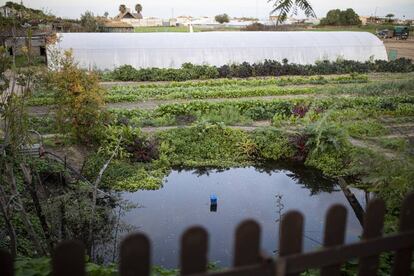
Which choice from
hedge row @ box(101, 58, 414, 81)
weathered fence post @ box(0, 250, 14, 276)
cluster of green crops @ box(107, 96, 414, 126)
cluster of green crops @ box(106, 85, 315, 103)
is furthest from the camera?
hedge row @ box(101, 58, 414, 81)

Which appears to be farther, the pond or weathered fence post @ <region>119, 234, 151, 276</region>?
the pond

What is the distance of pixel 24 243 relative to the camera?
20.6 feet

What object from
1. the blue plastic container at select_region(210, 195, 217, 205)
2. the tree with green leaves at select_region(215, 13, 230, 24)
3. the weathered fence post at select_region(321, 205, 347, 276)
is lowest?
the blue plastic container at select_region(210, 195, 217, 205)

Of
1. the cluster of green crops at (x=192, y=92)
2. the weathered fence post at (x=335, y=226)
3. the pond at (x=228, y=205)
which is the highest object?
the weathered fence post at (x=335, y=226)

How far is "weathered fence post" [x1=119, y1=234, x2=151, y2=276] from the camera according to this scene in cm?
183

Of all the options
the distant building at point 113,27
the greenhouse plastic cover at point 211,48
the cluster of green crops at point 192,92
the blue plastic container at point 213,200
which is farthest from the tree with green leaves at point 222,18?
the blue plastic container at point 213,200

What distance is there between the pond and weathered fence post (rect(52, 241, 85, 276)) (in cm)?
497

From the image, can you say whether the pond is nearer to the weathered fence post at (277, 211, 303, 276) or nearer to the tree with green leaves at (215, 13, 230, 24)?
the weathered fence post at (277, 211, 303, 276)

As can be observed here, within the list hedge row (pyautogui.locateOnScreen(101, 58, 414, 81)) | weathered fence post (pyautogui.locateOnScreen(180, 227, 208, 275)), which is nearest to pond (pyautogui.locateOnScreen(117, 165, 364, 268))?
weathered fence post (pyautogui.locateOnScreen(180, 227, 208, 275))

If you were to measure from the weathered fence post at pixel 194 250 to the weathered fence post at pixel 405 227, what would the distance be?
1.36 metres

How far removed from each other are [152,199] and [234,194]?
78.9 inches

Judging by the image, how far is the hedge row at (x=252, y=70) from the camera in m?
21.7

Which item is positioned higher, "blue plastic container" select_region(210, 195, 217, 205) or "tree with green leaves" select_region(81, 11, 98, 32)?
"tree with green leaves" select_region(81, 11, 98, 32)

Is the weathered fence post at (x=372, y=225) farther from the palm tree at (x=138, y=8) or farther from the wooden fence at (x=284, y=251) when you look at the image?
the palm tree at (x=138, y=8)
